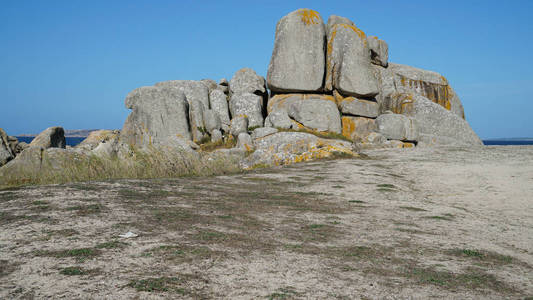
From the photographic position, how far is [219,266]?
3.78m

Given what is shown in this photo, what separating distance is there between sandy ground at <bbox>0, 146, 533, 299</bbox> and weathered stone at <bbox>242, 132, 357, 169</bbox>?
554 cm

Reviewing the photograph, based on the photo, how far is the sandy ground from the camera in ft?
A: 11.1

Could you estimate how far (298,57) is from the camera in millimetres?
22922

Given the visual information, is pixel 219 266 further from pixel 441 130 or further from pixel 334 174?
pixel 441 130

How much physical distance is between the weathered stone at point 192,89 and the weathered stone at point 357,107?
295 inches

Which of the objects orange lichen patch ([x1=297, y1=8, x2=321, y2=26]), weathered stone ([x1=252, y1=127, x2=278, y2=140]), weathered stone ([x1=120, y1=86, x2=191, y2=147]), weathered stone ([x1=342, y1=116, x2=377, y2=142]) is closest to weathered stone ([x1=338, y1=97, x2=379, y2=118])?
weathered stone ([x1=342, y1=116, x2=377, y2=142])

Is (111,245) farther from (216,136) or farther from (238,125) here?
(216,136)

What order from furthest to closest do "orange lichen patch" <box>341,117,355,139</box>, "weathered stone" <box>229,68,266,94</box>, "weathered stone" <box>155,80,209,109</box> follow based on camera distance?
"weathered stone" <box>229,68,266,94</box>, "weathered stone" <box>155,80,209,109</box>, "orange lichen patch" <box>341,117,355,139</box>

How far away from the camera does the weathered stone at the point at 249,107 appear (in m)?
22.3

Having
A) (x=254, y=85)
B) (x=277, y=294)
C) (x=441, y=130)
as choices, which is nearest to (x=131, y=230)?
(x=277, y=294)

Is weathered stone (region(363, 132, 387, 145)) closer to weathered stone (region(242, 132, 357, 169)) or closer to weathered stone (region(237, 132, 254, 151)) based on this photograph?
weathered stone (region(242, 132, 357, 169))

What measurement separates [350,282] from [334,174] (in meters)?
7.28

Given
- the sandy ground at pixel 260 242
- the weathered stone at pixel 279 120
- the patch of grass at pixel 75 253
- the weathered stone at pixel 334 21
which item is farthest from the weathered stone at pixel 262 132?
the patch of grass at pixel 75 253

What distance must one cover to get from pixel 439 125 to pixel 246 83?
1135cm
